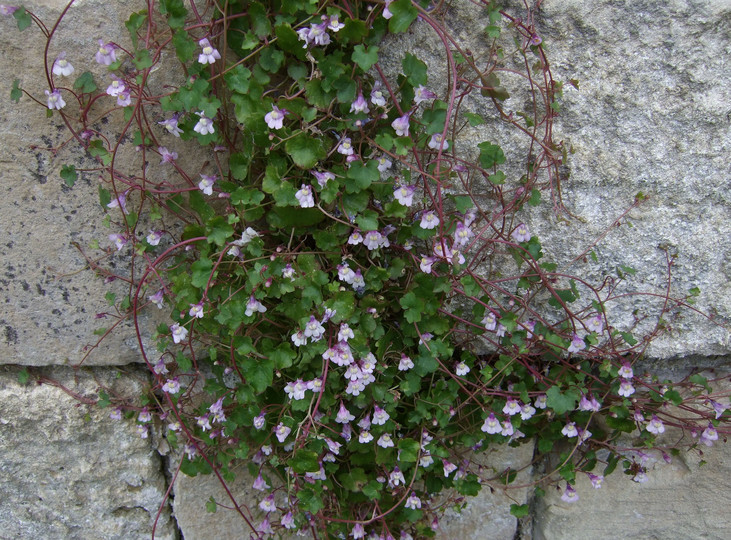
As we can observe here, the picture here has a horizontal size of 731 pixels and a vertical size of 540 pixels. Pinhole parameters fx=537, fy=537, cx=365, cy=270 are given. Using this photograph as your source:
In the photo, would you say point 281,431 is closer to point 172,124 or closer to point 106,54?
point 172,124

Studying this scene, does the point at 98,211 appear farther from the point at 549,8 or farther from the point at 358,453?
the point at 549,8

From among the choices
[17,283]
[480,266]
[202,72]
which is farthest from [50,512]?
[480,266]

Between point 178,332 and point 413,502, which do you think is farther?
point 413,502

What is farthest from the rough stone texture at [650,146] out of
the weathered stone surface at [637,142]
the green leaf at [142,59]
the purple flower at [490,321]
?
the green leaf at [142,59]

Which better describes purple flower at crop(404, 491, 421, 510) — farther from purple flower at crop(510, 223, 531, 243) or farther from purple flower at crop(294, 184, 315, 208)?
purple flower at crop(294, 184, 315, 208)

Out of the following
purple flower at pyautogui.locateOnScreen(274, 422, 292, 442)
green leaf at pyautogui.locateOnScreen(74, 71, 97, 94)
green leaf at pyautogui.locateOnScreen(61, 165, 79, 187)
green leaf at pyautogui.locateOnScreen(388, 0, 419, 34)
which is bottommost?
purple flower at pyautogui.locateOnScreen(274, 422, 292, 442)

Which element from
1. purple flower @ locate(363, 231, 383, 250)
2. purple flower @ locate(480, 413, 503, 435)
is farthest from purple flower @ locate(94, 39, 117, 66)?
purple flower @ locate(480, 413, 503, 435)

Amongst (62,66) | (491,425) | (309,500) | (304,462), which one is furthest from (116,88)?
(491,425)
